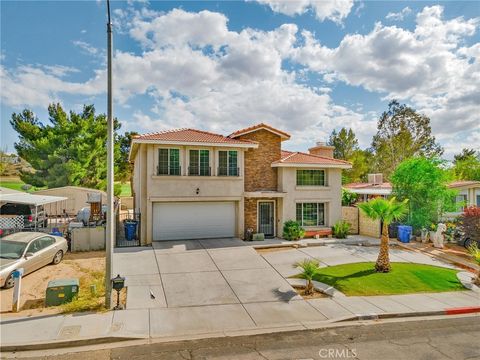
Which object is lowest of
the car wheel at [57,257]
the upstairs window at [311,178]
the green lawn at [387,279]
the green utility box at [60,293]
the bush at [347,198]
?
the green lawn at [387,279]

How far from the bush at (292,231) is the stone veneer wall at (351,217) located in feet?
15.1

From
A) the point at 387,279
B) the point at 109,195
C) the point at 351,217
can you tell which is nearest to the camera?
the point at 109,195

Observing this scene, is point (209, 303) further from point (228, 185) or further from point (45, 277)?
point (228, 185)

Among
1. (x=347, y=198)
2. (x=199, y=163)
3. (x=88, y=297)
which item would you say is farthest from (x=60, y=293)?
(x=347, y=198)

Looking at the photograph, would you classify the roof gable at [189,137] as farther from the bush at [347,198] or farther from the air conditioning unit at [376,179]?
the air conditioning unit at [376,179]

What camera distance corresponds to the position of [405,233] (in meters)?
20.9

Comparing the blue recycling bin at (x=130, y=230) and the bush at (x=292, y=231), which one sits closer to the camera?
the blue recycling bin at (x=130, y=230)

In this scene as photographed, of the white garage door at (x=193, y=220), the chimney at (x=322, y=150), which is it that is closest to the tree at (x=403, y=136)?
the chimney at (x=322, y=150)

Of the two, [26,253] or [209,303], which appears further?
[26,253]

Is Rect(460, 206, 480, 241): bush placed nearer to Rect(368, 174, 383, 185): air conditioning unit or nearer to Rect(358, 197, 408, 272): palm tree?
Rect(358, 197, 408, 272): palm tree

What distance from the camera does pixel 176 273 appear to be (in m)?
13.5

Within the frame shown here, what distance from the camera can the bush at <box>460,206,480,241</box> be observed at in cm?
1945

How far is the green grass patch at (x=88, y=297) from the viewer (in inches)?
384

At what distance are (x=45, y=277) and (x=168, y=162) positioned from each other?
27.4ft
